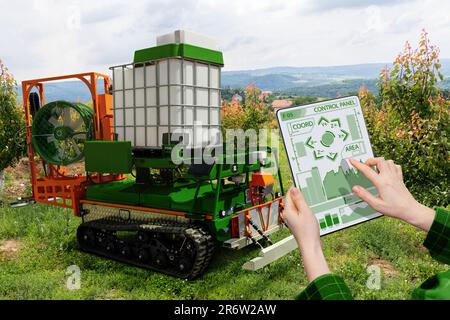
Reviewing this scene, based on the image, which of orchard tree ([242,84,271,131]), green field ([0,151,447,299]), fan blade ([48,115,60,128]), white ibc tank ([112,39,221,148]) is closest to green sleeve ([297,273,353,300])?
green field ([0,151,447,299])

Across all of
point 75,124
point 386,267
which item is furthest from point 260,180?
point 75,124

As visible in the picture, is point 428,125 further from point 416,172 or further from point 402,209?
point 402,209

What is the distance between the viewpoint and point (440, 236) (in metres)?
1.63

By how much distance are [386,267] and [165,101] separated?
4.83m

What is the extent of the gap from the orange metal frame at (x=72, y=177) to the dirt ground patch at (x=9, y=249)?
3.40ft

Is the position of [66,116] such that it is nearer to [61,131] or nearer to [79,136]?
[61,131]

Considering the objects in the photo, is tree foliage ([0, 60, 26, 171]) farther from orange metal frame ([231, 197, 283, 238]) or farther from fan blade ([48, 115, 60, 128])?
orange metal frame ([231, 197, 283, 238])

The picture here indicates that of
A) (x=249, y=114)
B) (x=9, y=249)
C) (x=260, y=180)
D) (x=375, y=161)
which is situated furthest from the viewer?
(x=249, y=114)

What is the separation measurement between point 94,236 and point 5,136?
5.97 meters

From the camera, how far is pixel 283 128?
1646 millimetres

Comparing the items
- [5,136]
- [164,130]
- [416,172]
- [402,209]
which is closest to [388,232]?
[416,172]

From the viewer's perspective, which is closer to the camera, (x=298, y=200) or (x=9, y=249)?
(x=298, y=200)

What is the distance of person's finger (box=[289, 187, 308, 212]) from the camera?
155 centimetres

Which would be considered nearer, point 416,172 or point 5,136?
point 416,172
